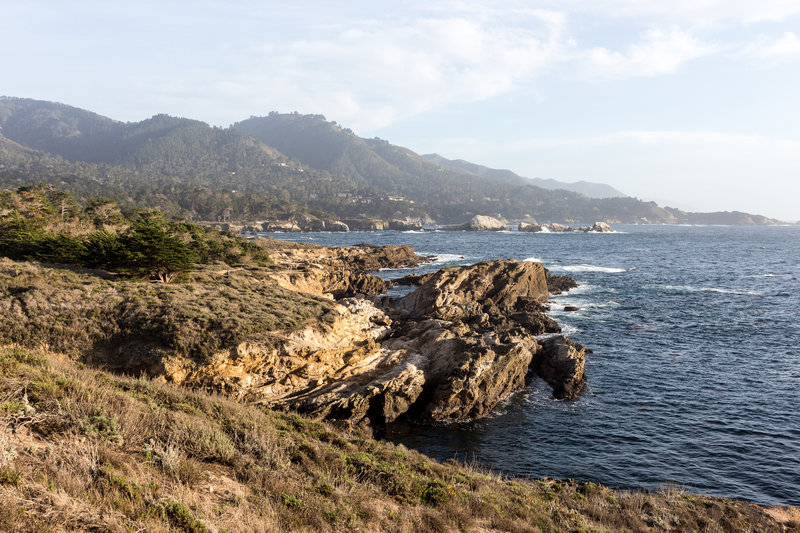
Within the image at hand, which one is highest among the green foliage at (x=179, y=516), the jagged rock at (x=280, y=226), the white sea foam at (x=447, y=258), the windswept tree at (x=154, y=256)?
the jagged rock at (x=280, y=226)

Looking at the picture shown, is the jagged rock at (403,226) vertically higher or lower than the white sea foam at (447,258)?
higher

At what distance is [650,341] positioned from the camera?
112ft

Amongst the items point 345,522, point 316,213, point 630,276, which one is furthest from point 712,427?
point 316,213

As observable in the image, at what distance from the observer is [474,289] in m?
43.3

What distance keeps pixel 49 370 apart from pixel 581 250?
10861 cm

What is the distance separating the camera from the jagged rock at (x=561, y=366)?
2480 centimetres

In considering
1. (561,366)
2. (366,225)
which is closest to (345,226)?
(366,225)

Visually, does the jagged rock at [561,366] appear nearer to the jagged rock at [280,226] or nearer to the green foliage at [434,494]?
the green foliage at [434,494]

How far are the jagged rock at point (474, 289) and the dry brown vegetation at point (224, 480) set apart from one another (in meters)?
21.8

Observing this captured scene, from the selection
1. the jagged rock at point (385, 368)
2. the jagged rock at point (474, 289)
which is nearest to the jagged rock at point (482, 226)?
the jagged rock at point (474, 289)

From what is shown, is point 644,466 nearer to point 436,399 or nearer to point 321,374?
point 436,399

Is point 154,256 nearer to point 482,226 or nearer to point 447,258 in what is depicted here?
point 447,258

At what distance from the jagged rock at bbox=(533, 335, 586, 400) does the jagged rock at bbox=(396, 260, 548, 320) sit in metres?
8.38

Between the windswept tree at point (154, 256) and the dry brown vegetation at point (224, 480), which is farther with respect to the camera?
the windswept tree at point (154, 256)
